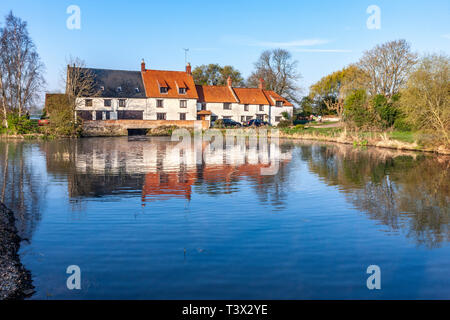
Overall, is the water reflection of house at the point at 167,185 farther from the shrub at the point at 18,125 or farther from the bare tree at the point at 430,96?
the shrub at the point at 18,125

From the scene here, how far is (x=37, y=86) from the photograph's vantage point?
173 ft

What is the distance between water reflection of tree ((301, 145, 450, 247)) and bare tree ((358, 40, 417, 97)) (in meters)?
28.4

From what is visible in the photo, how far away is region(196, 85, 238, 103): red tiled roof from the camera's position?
6662cm

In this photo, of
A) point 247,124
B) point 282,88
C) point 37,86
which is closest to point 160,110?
point 247,124

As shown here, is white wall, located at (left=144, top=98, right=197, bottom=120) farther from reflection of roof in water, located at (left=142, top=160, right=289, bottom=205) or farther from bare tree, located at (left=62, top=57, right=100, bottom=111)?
reflection of roof in water, located at (left=142, top=160, right=289, bottom=205)

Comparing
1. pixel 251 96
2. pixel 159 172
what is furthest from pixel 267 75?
pixel 159 172

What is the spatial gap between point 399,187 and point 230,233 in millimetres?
9768

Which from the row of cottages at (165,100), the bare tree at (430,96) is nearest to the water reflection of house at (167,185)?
the bare tree at (430,96)

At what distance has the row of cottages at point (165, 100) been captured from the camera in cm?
5838

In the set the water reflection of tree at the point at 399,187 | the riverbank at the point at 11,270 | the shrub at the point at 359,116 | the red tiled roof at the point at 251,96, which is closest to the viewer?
the riverbank at the point at 11,270

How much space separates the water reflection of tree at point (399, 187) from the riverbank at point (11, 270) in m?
8.60

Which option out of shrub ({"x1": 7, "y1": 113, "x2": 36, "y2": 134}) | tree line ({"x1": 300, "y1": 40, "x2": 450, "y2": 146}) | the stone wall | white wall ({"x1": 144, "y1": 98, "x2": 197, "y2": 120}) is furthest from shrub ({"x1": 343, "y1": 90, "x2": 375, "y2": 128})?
shrub ({"x1": 7, "y1": 113, "x2": 36, "y2": 134})
